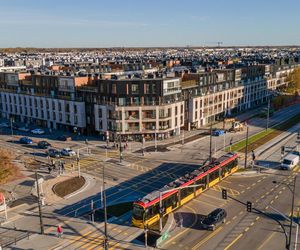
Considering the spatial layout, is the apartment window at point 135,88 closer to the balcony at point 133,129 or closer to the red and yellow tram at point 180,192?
the balcony at point 133,129

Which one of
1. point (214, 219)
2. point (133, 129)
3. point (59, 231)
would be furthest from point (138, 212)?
point (133, 129)

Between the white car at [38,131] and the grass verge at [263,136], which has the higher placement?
the white car at [38,131]

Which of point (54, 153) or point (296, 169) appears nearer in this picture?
point (296, 169)

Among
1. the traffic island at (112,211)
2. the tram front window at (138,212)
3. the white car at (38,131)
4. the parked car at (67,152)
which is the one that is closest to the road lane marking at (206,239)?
the tram front window at (138,212)

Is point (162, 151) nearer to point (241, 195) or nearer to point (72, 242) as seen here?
point (241, 195)

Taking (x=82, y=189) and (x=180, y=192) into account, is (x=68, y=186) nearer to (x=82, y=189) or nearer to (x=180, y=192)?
(x=82, y=189)

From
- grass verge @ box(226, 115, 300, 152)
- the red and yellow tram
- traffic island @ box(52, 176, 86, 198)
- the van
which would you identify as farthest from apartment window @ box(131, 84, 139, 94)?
the van
